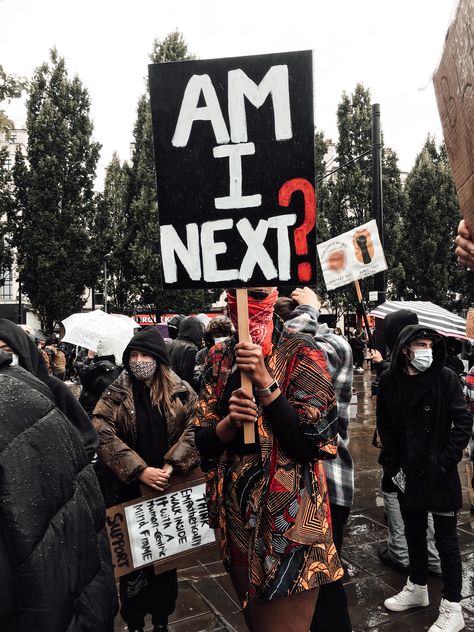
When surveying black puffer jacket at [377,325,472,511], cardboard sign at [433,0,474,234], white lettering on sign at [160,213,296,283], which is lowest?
black puffer jacket at [377,325,472,511]

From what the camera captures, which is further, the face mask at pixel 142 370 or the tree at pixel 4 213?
the tree at pixel 4 213

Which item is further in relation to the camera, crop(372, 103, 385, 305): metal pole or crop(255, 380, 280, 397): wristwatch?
crop(372, 103, 385, 305): metal pole

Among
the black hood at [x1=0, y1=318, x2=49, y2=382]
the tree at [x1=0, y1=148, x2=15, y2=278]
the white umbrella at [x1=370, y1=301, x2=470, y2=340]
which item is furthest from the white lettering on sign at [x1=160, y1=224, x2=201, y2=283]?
the tree at [x1=0, y1=148, x2=15, y2=278]

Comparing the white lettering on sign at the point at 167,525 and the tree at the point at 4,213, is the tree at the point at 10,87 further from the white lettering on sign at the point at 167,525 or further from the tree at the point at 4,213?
the tree at the point at 4,213

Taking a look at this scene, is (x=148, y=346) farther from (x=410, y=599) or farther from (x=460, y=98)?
(x=460, y=98)

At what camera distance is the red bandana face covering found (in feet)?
7.93

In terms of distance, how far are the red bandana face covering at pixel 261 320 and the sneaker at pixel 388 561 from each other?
2.67 m

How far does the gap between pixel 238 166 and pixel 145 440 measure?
1862 millimetres

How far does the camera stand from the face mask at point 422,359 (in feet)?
11.7

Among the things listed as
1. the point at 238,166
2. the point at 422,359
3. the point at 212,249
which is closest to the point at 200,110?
the point at 238,166

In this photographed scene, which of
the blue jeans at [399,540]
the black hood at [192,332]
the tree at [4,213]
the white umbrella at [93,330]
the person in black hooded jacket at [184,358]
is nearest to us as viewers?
the blue jeans at [399,540]

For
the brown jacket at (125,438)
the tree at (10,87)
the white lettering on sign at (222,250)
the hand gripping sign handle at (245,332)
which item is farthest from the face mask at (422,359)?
the tree at (10,87)

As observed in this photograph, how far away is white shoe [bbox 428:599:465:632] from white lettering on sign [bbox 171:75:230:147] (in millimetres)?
2946

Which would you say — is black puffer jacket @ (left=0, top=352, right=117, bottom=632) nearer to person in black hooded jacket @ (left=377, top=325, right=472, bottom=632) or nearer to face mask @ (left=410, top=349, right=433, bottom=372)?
person in black hooded jacket @ (left=377, top=325, right=472, bottom=632)
